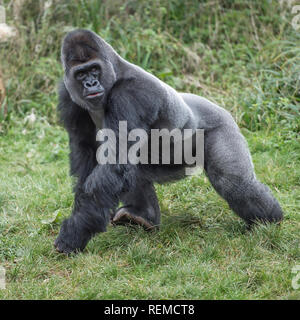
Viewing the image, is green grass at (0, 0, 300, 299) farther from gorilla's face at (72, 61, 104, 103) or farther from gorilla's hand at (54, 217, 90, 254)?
gorilla's face at (72, 61, 104, 103)

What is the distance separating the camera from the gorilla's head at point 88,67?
3611 millimetres

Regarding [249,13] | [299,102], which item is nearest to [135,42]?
[249,13]

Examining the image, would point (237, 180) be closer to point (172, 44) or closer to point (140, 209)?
point (140, 209)

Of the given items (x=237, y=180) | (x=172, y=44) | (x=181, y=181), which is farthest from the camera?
(x=172, y=44)

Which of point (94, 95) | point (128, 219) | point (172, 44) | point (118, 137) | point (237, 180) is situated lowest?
point (128, 219)

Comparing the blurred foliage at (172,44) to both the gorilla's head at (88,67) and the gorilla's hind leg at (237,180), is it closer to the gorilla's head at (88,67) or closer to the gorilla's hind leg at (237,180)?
the gorilla's hind leg at (237,180)

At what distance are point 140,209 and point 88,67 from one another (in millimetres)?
1209

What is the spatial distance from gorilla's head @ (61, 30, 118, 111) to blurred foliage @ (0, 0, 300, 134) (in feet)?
8.88

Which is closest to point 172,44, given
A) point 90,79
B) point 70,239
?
point 90,79

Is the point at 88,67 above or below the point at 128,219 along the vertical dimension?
above

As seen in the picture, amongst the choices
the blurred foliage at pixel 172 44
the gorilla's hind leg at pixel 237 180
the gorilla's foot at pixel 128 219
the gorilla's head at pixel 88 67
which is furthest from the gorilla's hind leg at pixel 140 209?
the blurred foliage at pixel 172 44

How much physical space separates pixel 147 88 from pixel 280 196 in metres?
1.60

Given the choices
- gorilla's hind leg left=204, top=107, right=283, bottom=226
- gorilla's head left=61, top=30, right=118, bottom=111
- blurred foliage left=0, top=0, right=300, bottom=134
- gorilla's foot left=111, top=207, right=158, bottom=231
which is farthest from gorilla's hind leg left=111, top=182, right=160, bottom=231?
blurred foliage left=0, top=0, right=300, bottom=134

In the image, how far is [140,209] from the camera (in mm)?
4188
